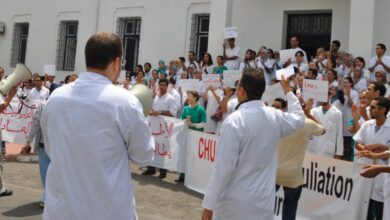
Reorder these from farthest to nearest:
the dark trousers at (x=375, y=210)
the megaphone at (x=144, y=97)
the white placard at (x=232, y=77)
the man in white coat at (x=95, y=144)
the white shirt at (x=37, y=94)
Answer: the white shirt at (x=37, y=94) → the white placard at (x=232, y=77) → the dark trousers at (x=375, y=210) → the megaphone at (x=144, y=97) → the man in white coat at (x=95, y=144)

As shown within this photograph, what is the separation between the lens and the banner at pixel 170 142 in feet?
30.6

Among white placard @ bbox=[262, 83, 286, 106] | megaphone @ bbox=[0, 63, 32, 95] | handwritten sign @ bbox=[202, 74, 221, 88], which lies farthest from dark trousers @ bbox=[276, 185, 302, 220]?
handwritten sign @ bbox=[202, 74, 221, 88]

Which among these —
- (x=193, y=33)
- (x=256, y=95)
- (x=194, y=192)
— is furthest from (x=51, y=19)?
(x=256, y=95)

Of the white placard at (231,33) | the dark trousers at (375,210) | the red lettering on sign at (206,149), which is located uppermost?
the white placard at (231,33)

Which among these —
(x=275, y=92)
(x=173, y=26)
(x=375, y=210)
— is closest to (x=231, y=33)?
(x=173, y=26)

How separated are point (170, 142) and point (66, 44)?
1344 centimetres

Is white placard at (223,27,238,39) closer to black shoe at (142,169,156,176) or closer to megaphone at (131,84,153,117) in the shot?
black shoe at (142,169,156,176)

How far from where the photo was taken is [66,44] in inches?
845

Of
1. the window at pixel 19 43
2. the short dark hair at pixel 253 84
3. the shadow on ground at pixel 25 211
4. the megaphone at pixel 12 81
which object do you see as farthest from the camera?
the window at pixel 19 43

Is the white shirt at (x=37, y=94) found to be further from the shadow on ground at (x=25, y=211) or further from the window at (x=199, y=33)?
the shadow on ground at (x=25, y=211)

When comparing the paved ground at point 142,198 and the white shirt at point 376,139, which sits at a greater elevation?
the white shirt at point 376,139

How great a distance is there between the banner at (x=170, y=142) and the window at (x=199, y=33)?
763 centimetres

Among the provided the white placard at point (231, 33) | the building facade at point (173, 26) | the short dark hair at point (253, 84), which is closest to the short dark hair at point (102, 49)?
the short dark hair at point (253, 84)

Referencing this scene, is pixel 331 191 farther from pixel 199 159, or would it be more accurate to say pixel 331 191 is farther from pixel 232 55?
pixel 232 55
